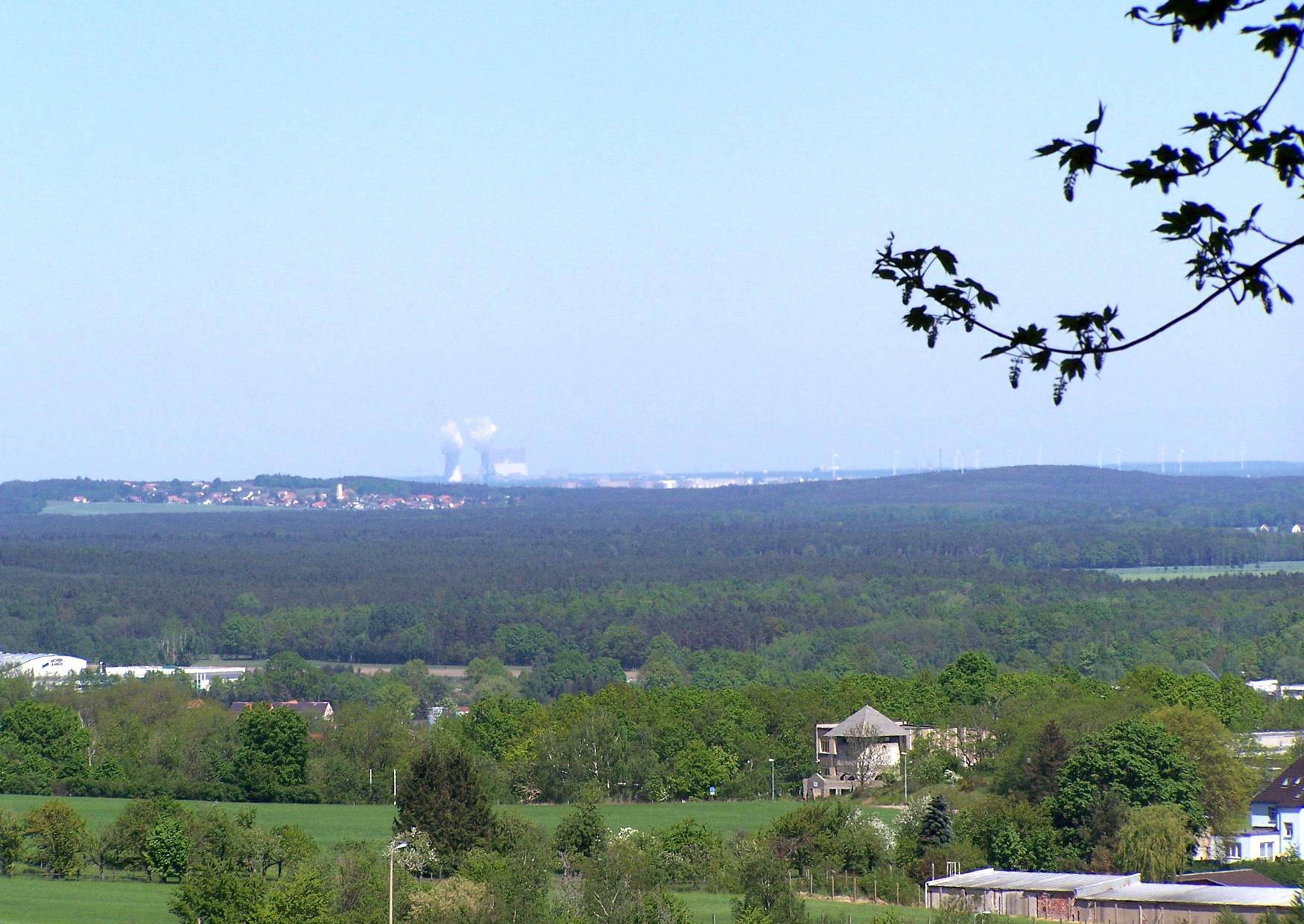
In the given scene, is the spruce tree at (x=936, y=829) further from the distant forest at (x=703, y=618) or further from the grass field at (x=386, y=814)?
the distant forest at (x=703, y=618)

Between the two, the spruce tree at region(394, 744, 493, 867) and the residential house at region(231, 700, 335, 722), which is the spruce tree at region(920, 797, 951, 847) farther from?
the residential house at region(231, 700, 335, 722)

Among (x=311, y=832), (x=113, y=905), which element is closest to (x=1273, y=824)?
(x=311, y=832)

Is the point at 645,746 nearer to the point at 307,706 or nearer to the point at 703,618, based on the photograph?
the point at 307,706

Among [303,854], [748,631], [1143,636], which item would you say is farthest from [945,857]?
[748,631]

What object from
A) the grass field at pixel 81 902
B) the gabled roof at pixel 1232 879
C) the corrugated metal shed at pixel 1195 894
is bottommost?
the grass field at pixel 81 902

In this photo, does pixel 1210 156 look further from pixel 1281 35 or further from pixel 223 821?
pixel 223 821

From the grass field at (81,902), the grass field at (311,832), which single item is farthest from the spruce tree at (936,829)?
the grass field at (81,902)
